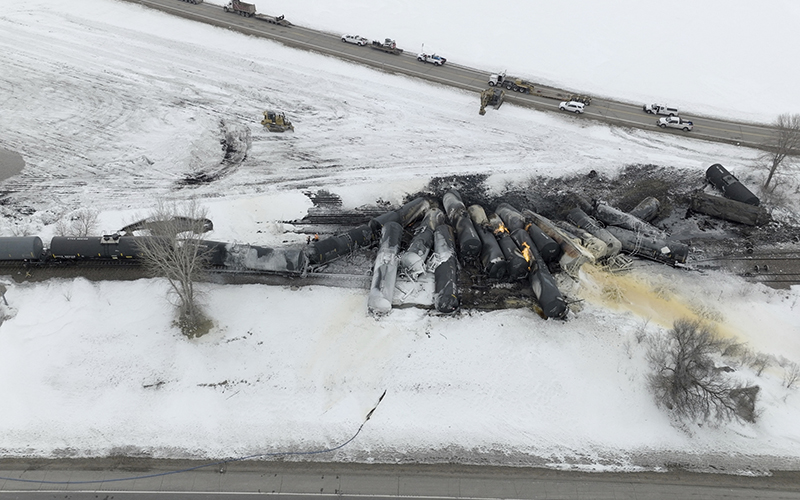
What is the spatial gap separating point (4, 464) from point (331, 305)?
60.9 feet

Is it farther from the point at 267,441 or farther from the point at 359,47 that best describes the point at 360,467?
the point at 359,47

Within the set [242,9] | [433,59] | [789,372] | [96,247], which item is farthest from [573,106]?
[96,247]

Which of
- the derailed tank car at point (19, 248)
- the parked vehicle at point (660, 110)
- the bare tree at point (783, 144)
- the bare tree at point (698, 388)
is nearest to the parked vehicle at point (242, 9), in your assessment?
the derailed tank car at point (19, 248)

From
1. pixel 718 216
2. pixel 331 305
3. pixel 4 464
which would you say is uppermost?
pixel 718 216

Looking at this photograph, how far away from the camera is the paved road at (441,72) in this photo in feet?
163

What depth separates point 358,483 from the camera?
2359 centimetres

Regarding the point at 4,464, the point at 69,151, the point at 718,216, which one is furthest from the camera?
the point at 69,151

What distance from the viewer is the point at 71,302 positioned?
3023 cm

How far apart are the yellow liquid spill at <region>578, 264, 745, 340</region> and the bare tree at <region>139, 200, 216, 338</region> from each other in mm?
24971

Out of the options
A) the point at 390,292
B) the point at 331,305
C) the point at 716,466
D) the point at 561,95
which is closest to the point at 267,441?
the point at 331,305

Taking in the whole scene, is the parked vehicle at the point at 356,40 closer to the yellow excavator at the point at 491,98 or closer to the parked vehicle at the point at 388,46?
the parked vehicle at the point at 388,46

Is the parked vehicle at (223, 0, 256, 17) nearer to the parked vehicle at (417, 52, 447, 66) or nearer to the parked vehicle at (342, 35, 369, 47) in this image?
the parked vehicle at (342, 35, 369, 47)

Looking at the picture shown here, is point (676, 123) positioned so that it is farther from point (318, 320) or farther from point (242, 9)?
point (242, 9)

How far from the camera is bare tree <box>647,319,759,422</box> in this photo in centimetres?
2609
